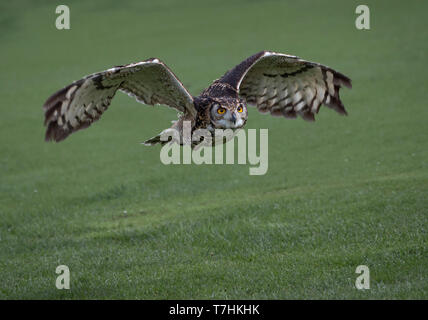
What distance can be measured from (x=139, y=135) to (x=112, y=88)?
12360 millimetres

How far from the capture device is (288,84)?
34.0 feet

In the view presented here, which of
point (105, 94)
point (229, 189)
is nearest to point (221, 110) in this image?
point (105, 94)

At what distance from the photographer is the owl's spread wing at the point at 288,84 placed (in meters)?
9.74

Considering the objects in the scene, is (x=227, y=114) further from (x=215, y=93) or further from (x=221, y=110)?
(x=215, y=93)

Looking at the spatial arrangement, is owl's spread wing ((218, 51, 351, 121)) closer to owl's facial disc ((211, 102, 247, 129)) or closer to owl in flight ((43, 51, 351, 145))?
owl in flight ((43, 51, 351, 145))

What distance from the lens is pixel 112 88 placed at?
8781mm

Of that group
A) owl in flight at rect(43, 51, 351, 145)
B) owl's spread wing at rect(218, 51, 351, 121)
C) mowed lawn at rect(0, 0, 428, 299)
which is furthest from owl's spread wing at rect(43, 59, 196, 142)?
mowed lawn at rect(0, 0, 428, 299)

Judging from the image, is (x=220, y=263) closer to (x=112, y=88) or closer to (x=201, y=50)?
(x=112, y=88)

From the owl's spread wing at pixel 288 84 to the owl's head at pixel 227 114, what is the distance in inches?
20.3

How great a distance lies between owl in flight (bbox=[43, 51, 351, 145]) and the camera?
26.4 ft

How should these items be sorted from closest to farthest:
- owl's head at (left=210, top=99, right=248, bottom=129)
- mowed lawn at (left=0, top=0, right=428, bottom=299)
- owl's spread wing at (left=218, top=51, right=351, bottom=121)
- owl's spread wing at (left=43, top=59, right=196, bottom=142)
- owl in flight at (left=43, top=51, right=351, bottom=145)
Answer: owl's spread wing at (left=43, top=59, right=196, bottom=142), owl in flight at (left=43, top=51, right=351, bottom=145), owl's head at (left=210, top=99, right=248, bottom=129), mowed lawn at (left=0, top=0, right=428, bottom=299), owl's spread wing at (left=218, top=51, right=351, bottom=121)

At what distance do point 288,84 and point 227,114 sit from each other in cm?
183

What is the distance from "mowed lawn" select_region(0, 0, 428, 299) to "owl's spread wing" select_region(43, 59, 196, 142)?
265 centimetres
